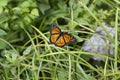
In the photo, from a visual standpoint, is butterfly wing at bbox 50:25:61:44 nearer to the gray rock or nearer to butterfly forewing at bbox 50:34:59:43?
butterfly forewing at bbox 50:34:59:43

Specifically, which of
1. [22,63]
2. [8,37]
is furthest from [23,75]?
[8,37]

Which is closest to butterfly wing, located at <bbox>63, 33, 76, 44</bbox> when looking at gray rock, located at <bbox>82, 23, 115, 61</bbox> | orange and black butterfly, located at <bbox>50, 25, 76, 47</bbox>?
orange and black butterfly, located at <bbox>50, 25, 76, 47</bbox>

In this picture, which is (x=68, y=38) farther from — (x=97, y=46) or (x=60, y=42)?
(x=97, y=46)

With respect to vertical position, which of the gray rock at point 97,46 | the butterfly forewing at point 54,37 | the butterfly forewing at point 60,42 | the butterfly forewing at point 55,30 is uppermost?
the butterfly forewing at point 55,30

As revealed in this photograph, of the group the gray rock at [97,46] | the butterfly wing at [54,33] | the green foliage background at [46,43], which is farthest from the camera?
the gray rock at [97,46]

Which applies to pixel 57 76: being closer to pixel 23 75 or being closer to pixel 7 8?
pixel 23 75

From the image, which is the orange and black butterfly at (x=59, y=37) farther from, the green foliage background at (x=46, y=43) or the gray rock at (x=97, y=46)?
the gray rock at (x=97, y=46)

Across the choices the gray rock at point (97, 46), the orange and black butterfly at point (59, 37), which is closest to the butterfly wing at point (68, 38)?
the orange and black butterfly at point (59, 37)
